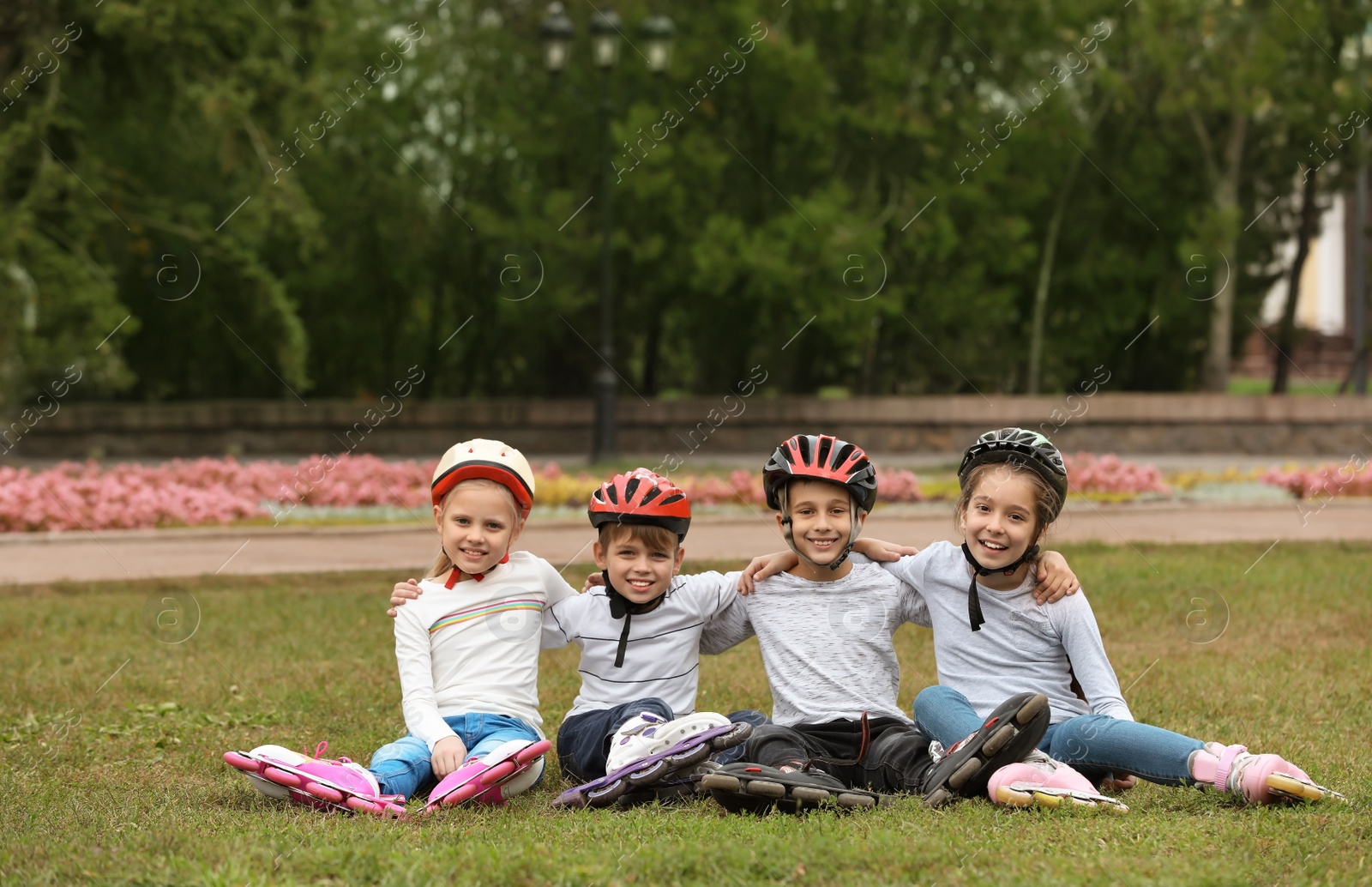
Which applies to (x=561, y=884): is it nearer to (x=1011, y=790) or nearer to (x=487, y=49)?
(x=1011, y=790)

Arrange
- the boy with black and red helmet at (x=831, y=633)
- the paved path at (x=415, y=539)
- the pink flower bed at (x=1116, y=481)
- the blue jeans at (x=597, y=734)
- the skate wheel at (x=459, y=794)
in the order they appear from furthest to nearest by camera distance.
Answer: the pink flower bed at (x=1116, y=481)
the paved path at (x=415, y=539)
the blue jeans at (x=597, y=734)
the boy with black and red helmet at (x=831, y=633)
the skate wheel at (x=459, y=794)

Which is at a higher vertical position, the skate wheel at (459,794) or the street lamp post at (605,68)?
the street lamp post at (605,68)

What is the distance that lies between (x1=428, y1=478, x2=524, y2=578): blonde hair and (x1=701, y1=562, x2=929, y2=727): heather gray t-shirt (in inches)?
31.5

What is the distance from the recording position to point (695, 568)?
9.30 meters

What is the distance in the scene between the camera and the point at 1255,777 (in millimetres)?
4035

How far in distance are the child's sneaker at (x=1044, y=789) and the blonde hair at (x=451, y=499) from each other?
5.62ft

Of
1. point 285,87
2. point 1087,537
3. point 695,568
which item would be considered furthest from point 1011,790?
point 285,87

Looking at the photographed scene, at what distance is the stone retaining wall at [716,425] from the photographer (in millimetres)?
20484

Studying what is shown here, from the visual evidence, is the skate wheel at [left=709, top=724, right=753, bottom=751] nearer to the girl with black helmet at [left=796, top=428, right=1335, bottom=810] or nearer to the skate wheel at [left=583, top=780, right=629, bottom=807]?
the skate wheel at [left=583, top=780, right=629, bottom=807]

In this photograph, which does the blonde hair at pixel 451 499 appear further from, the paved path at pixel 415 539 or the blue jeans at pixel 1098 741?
the paved path at pixel 415 539

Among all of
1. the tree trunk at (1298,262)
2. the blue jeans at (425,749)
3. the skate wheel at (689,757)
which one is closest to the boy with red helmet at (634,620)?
the blue jeans at (425,749)

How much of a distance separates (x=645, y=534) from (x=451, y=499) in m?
0.63

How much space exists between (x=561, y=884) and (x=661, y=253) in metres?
17.4

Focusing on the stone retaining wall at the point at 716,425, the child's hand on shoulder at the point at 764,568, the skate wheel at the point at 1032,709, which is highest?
the stone retaining wall at the point at 716,425
